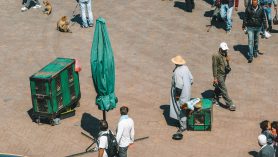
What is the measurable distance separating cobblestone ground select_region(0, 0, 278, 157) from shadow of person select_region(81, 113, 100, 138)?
0.21m

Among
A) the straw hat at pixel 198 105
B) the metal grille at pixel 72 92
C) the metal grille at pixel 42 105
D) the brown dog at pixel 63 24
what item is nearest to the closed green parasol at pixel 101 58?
the metal grille at pixel 42 105

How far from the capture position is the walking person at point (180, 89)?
16.9 m

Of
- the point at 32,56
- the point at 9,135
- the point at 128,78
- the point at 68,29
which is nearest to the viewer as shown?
the point at 9,135

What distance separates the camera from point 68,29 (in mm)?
24812

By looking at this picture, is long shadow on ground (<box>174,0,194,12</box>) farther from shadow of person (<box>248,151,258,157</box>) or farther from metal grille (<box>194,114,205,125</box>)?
shadow of person (<box>248,151,258,157</box>)

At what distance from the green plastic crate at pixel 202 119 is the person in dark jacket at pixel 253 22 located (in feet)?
15.7

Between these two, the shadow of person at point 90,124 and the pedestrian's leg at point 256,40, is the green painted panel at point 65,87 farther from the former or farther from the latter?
the pedestrian's leg at point 256,40

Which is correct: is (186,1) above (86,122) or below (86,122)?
above

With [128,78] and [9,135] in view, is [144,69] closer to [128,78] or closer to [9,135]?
[128,78]

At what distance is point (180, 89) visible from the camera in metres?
16.9

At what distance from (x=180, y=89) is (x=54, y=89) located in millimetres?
3425

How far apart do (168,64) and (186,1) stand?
5.26m

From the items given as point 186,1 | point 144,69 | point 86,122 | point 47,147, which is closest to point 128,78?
point 144,69

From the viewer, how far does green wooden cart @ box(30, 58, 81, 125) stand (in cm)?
1747
